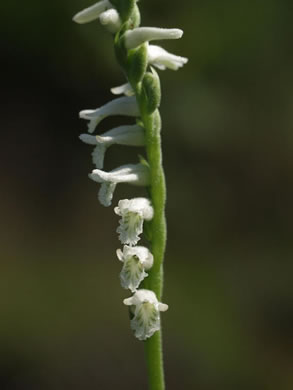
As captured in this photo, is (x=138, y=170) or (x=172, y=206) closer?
(x=138, y=170)

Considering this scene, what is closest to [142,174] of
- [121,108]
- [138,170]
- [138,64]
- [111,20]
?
[138,170]

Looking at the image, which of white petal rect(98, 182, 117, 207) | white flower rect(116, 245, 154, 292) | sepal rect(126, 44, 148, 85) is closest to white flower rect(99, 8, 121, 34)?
sepal rect(126, 44, 148, 85)

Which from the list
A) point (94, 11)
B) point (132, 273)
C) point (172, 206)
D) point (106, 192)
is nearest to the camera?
point (132, 273)

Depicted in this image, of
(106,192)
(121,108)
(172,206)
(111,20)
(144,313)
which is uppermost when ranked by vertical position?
(111,20)

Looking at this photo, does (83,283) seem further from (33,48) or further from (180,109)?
(33,48)

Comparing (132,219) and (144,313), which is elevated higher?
(132,219)

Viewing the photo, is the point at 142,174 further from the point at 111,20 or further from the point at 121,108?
the point at 111,20
